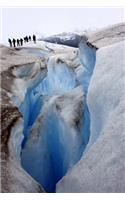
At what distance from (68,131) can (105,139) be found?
6.38ft

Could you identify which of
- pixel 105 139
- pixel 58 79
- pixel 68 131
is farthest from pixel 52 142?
pixel 58 79

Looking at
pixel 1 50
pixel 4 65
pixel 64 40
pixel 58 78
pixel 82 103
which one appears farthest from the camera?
pixel 64 40

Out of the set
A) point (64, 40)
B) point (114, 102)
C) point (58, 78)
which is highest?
point (114, 102)

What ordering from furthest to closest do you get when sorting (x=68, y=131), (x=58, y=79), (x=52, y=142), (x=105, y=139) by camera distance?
(x=58, y=79) < (x=52, y=142) < (x=68, y=131) < (x=105, y=139)

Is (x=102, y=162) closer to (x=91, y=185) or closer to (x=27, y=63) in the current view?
(x=91, y=185)

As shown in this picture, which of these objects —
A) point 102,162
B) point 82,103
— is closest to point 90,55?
point 82,103

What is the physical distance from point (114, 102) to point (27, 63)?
2272mm

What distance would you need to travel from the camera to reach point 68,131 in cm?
544

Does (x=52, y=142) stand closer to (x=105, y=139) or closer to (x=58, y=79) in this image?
(x=105, y=139)

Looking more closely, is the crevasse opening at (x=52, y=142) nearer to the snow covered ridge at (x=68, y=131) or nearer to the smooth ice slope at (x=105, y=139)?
the snow covered ridge at (x=68, y=131)

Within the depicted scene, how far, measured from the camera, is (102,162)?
3.32 m

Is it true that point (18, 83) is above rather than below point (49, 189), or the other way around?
above

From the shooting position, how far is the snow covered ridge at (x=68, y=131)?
325cm

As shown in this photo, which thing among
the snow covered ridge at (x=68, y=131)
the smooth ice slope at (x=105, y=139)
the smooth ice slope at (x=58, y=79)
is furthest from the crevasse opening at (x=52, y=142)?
the smooth ice slope at (x=58, y=79)
